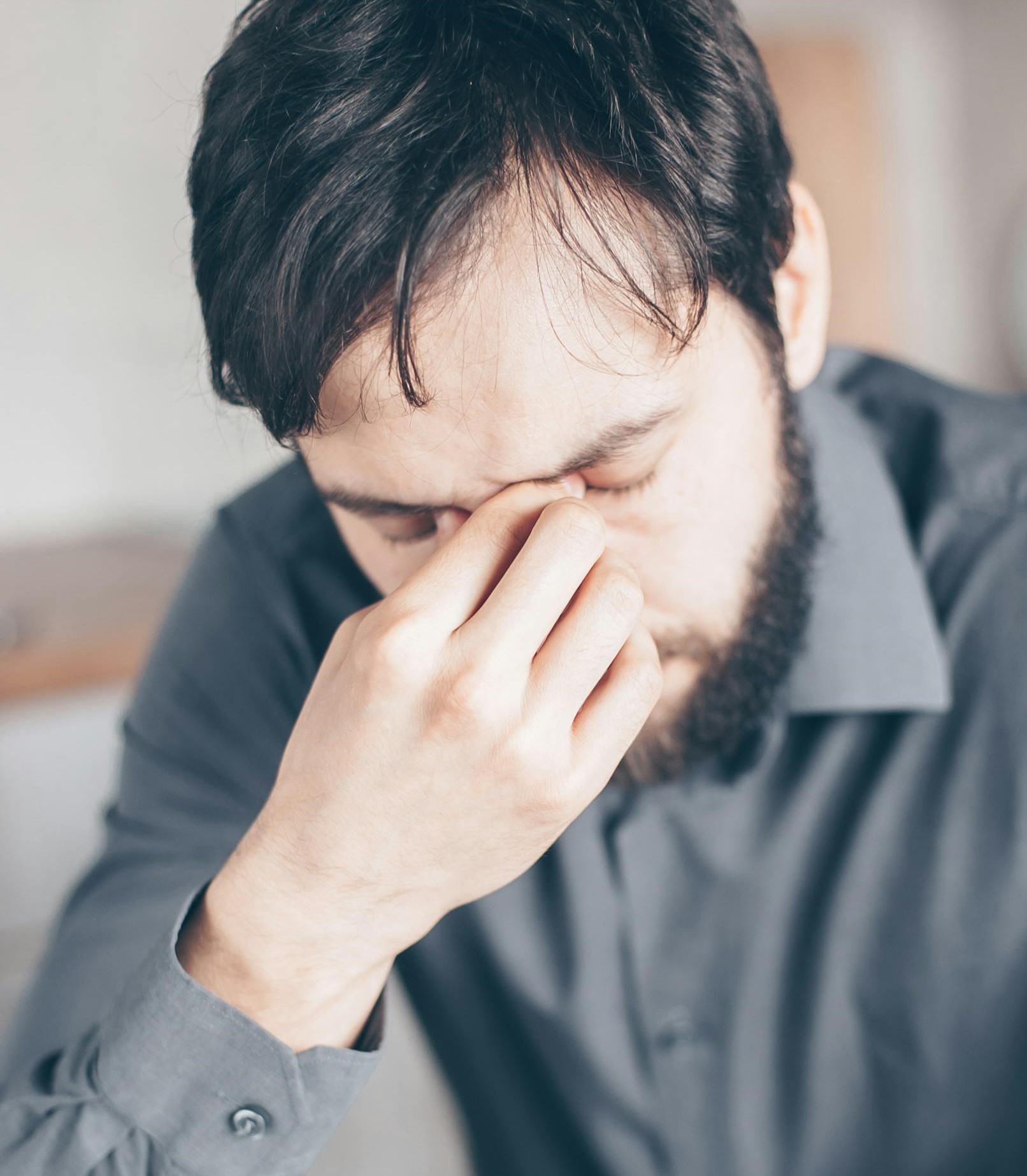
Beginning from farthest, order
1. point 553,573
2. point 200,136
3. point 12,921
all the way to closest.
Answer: point 12,921 → point 200,136 → point 553,573

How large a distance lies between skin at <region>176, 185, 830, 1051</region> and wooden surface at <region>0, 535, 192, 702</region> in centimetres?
116

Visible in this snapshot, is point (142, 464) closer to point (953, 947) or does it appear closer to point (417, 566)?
point (417, 566)

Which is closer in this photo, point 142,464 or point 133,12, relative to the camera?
point 133,12

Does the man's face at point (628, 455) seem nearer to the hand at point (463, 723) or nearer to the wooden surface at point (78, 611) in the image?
the hand at point (463, 723)

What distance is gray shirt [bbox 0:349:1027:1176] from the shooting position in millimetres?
825

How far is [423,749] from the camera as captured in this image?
1.87ft

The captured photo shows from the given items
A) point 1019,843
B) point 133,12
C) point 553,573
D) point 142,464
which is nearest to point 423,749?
point 553,573

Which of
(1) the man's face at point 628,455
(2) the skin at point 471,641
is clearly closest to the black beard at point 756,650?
(1) the man's face at point 628,455

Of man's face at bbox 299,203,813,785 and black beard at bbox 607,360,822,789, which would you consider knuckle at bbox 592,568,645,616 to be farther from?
black beard at bbox 607,360,822,789

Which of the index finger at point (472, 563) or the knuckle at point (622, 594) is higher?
the index finger at point (472, 563)

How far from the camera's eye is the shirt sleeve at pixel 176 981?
676 millimetres

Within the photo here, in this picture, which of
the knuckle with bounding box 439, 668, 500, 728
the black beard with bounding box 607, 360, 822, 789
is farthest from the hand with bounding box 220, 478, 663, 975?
the black beard with bounding box 607, 360, 822, 789

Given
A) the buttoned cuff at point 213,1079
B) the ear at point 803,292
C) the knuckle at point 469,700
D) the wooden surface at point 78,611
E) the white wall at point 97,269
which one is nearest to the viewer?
the knuckle at point 469,700

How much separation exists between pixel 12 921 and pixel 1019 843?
67.7 inches
